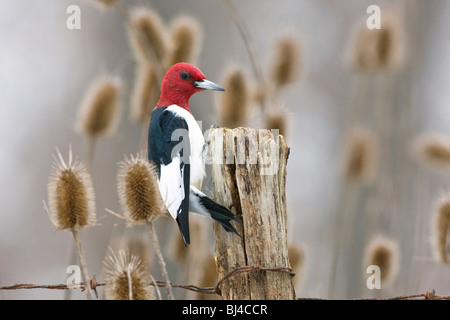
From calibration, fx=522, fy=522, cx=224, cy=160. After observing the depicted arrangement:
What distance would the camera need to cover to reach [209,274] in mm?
3074

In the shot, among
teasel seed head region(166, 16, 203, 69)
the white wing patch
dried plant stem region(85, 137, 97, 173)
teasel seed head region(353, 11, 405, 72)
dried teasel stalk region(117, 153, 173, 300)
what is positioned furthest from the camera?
teasel seed head region(353, 11, 405, 72)

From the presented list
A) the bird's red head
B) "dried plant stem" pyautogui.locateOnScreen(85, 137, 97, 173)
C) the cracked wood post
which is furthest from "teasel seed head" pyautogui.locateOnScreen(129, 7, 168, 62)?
the cracked wood post

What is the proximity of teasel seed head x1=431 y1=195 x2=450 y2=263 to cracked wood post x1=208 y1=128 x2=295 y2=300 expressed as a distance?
40.9 inches

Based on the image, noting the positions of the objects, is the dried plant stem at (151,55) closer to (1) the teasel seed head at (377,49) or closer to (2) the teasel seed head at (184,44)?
(2) the teasel seed head at (184,44)

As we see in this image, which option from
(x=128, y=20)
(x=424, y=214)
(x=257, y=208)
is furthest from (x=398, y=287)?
(x=128, y=20)

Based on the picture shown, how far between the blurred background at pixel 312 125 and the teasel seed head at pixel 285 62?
37 millimetres

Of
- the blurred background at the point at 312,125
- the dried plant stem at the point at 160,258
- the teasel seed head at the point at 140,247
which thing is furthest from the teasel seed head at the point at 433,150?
the dried plant stem at the point at 160,258

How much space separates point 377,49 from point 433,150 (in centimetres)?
90

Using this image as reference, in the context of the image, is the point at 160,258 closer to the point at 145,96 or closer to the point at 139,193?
the point at 139,193

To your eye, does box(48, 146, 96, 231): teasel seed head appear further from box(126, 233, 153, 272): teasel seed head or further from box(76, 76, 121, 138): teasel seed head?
box(126, 233, 153, 272): teasel seed head

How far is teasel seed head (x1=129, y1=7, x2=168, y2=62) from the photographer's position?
3.41m

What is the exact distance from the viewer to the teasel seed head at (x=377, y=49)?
395 centimetres

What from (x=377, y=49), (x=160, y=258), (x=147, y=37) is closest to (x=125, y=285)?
(x=160, y=258)
